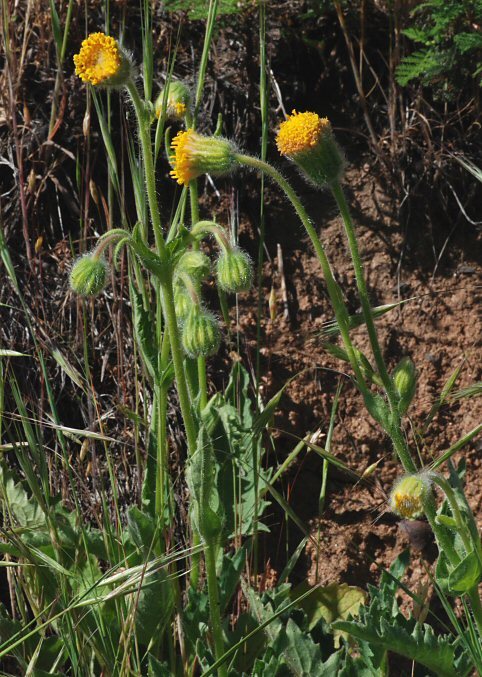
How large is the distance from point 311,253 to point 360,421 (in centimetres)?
67

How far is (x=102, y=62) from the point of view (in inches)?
81.3

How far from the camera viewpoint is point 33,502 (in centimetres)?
258

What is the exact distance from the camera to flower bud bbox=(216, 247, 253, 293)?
218cm

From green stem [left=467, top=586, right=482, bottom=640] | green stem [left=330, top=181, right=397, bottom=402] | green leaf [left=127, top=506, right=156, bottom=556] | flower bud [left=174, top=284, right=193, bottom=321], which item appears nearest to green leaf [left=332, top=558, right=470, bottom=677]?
green stem [left=467, top=586, right=482, bottom=640]

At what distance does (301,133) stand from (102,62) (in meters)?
0.53

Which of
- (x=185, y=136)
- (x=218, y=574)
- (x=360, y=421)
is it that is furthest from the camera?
(x=360, y=421)

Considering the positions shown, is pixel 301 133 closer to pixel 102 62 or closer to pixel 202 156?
pixel 202 156

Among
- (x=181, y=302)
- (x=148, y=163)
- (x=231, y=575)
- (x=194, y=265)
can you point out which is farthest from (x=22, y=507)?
(x=148, y=163)

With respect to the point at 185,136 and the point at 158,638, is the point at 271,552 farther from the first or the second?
the point at 185,136

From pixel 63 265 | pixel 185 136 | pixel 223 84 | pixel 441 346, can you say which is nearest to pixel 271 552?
pixel 441 346

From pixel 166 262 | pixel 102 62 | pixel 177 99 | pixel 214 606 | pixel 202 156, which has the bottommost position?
pixel 214 606

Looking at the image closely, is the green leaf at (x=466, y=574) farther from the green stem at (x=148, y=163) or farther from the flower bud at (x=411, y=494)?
the green stem at (x=148, y=163)

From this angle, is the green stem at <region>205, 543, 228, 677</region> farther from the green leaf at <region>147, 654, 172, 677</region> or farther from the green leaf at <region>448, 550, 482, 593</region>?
the green leaf at <region>448, 550, 482, 593</region>

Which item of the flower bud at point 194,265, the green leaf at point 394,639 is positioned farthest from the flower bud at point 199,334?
the green leaf at point 394,639
